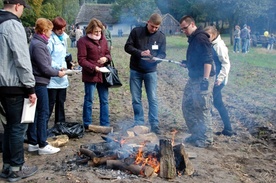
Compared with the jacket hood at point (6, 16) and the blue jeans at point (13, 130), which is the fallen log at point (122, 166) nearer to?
the blue jeans at point (13, 130)

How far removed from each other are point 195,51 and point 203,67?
299 millimetres

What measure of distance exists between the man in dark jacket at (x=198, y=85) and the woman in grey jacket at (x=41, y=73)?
222cm

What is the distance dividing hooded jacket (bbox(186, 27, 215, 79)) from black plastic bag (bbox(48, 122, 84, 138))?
2.22m

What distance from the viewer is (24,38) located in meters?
3.86

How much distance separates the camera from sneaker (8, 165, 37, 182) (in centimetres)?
409

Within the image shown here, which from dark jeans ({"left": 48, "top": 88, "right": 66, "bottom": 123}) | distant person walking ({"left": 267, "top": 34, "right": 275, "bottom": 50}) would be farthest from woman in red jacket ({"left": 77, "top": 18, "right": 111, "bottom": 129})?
distant person walking ({"left": 267, "top": 34, "right": 275, "bottom": 50})

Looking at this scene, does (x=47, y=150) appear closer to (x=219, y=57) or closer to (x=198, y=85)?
(x=198, y=85)

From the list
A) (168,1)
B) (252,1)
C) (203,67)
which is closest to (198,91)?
(203,67)

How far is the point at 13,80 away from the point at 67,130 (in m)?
2.14

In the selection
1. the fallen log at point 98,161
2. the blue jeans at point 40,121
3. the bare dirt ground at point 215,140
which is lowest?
the bare dirt ground at point 215,140

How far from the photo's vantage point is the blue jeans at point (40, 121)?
4.82 metres

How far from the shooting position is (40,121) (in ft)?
16.1

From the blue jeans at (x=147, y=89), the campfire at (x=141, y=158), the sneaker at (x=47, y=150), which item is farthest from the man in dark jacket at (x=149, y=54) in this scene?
the sneaker at (x=47, y=150)

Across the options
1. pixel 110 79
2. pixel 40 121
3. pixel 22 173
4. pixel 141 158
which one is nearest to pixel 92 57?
pixel 110 79
